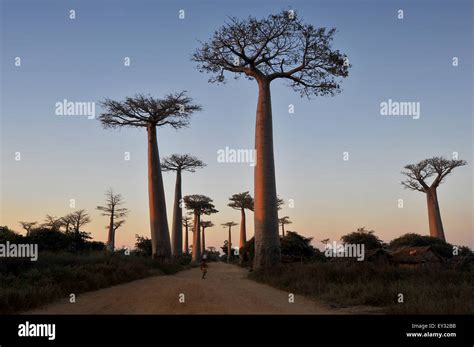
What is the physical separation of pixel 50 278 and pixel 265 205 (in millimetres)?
7738

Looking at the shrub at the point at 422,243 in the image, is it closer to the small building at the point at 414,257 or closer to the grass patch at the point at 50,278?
the small building at the point at 414,257

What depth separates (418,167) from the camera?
33312 mm

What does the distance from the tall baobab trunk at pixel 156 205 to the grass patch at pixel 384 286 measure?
33.8ft

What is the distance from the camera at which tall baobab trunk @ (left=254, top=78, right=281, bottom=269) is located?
51.6 ft

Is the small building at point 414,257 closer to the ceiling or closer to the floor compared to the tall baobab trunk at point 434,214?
closer to the floor

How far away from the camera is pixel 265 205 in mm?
15742

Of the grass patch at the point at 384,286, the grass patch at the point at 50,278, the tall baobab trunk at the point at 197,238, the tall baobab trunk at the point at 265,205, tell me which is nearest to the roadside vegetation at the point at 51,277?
the grass patch at the point at 50,278

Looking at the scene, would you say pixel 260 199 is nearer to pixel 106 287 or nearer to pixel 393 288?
pixel 106 287

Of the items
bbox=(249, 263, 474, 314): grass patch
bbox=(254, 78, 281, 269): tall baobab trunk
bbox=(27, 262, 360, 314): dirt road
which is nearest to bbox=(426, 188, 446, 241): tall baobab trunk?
bbox=(254, 78, 281, 269): tall baobab trunk

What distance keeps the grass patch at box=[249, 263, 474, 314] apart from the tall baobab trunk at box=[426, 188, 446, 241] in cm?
2308

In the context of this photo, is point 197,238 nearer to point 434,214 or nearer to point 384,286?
point 434,214

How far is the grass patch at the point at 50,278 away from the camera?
25.5ft
